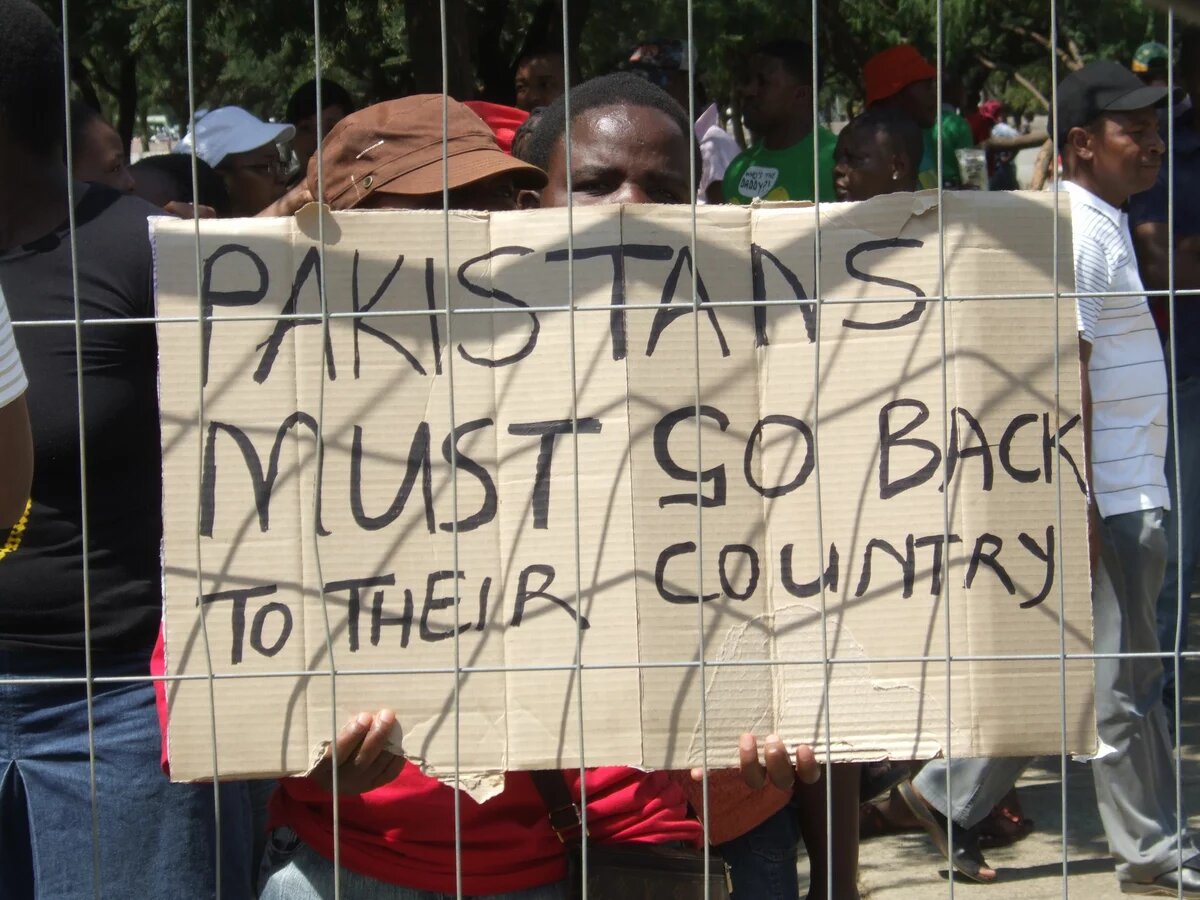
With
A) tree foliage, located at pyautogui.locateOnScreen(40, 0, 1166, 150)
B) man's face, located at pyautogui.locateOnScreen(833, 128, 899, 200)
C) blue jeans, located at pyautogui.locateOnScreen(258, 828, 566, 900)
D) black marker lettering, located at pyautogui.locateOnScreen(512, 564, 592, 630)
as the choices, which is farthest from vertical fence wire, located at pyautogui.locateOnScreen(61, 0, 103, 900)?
man's face, located at pyautogui.locateOnScreen(833, 128, 899, 200)

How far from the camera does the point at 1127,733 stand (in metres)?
3.93

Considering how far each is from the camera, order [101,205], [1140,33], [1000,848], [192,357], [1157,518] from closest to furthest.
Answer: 1. [192,357]
2. [101,205]
3. [1157,518]
4. [1000,848]
5. [1140,33]

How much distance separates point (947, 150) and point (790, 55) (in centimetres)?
170

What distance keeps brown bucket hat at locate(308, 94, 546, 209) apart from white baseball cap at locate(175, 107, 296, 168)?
305 centimetres

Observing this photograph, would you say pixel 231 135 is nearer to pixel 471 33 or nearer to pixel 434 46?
pixel 434 46

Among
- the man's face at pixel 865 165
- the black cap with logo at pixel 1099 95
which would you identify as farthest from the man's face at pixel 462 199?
the man's face at pixel 865 165

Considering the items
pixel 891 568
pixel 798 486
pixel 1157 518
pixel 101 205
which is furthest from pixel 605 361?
pixel 1157 518

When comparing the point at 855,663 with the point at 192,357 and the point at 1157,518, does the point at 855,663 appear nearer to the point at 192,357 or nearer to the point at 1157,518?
the point at 192,357

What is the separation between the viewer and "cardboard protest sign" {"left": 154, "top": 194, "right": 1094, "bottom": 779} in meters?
1.83

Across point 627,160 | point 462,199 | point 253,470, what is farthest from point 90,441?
point 627,160

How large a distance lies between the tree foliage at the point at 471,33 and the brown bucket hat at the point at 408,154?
1493 mm

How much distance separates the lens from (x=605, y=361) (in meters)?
1.84

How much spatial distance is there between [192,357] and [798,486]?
2.41 ft

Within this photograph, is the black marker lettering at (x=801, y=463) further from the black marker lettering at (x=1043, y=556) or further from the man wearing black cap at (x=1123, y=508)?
the man wearing black cap at (x=1123, y=508)
